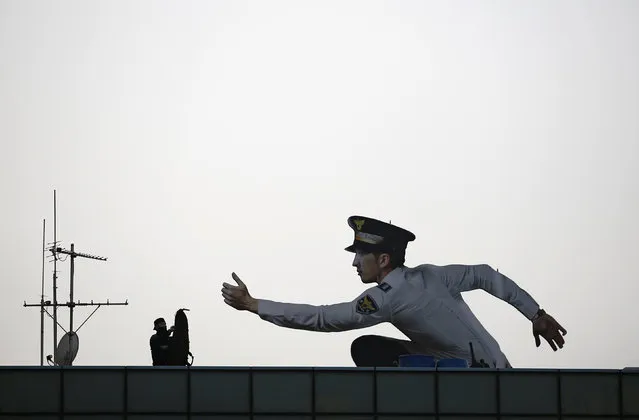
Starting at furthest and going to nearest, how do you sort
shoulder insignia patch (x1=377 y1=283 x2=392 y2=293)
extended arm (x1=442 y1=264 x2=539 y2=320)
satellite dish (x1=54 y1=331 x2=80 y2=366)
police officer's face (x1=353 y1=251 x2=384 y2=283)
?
satellite dish (x1=54 y1=331 x2=80 y2=366), extended arm (x1=442 y1=264 x2=539 y2=320), police officer's face (x1=353 y1=251 x2=384 y2=283), shoulder insignia patch (x1=377 y1=283 x2=392 y2=293)

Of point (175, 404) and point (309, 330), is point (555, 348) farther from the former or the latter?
point (175, 404)

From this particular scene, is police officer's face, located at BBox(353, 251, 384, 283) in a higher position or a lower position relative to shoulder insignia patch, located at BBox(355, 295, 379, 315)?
higher

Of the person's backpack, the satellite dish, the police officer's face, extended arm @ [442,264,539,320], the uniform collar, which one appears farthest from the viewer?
the satellite dish

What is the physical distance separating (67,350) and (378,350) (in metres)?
13.2

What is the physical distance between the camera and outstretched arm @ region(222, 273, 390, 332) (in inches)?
2606

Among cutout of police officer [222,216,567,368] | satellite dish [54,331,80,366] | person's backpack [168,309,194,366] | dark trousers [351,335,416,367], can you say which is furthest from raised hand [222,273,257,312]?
satellite dish [54,331,80,366]

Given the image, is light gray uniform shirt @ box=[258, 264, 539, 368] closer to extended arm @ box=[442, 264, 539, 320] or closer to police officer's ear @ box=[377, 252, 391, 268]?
extended arm @ box=[442, 264, 539, 320]

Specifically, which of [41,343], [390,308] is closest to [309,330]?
[390,308]

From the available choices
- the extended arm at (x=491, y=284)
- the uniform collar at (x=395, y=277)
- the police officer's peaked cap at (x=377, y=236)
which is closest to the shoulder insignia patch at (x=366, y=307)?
the uniform collar at (x=395, y=277)

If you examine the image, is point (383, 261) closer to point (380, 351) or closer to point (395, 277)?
point (395, 277)

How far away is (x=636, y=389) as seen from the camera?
62250 mm

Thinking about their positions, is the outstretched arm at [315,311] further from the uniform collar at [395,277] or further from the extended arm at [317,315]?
the uniform collar at [395,277]

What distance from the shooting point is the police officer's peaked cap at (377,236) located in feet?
223

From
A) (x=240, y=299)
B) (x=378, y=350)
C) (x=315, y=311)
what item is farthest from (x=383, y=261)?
(x=240, y=299)
